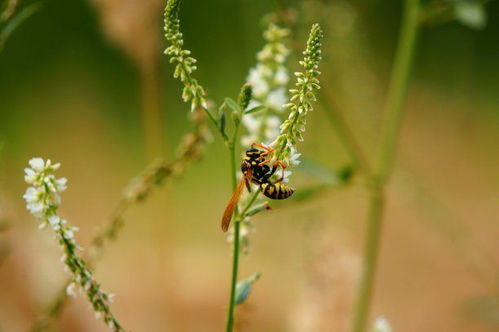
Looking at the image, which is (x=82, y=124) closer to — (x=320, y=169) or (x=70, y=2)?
(x=70, y=2)

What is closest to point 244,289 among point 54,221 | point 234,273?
point 234,273

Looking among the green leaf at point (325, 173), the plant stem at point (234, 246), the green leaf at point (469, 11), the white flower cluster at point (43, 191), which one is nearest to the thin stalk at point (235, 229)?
the plant stem at point (234, 246)

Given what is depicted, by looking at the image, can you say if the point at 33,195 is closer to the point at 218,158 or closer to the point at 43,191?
the point at 43,191

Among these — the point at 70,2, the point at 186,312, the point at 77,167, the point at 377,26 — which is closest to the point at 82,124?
the point at 77,167

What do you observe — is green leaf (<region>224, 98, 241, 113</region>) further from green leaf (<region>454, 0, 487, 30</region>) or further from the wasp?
green leaf (<region>454, 0, 487, 30</region>)

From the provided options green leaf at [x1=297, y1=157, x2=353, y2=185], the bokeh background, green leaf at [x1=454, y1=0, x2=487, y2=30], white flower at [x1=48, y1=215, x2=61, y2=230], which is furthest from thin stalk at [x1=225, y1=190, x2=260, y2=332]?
the bokeh background

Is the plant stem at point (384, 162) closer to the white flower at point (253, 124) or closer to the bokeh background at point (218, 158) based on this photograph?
the white flower at point (253, 124)
